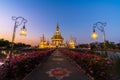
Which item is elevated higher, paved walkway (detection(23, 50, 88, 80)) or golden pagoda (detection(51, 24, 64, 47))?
golden pagoda (detection(51, 24, 64, 47))

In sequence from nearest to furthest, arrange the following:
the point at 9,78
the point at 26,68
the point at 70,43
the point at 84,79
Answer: the point at 9,78
the point at 84,79
the point at 26,68
the point at 70,43

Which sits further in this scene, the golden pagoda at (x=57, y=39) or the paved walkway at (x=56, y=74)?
the golden pagoda at (x=57, y=39)

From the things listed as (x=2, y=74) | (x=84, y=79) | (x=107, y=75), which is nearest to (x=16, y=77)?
(x=2, y=74)

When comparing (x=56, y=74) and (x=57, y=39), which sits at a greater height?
(x=57, y=39)

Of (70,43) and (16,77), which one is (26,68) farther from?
(70,43)

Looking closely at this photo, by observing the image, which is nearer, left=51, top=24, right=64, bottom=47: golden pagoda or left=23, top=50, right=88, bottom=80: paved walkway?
left=23, top=50, right=88, bottom=80: paved walkway

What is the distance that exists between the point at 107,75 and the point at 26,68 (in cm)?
575

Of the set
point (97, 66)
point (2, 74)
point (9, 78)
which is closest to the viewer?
point (2, 74)

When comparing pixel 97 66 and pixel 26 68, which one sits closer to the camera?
pixel 97 66

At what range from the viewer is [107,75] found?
9.39m

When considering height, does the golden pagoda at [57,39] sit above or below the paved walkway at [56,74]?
above

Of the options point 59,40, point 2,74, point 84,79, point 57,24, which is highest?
point 57,24

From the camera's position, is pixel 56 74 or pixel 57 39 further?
pixel 57 39

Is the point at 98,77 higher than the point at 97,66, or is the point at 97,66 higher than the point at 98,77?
the point at 97,66
